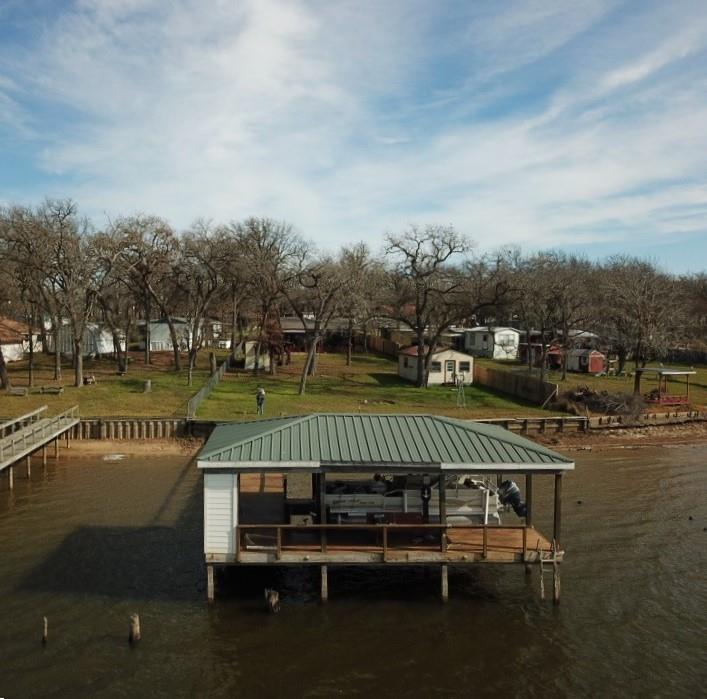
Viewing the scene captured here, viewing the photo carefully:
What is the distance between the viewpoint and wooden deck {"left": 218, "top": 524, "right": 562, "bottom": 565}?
17.9 m

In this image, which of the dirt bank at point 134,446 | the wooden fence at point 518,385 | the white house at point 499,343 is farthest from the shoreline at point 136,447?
the white house at point 499,343

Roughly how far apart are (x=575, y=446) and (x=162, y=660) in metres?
29.9

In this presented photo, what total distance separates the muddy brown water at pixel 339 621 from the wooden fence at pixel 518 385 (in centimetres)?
2200

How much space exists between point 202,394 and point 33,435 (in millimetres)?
14322

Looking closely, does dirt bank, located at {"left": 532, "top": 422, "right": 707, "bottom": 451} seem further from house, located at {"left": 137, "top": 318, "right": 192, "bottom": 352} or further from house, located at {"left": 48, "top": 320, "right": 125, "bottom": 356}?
house, located at {"left": 137, "top": 318, "right": 192, "bottom": 352}

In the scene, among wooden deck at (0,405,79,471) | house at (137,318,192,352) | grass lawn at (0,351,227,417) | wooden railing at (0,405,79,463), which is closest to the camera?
wooden deck at (0,405,79,471)

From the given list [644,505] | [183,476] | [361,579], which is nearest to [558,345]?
[644,505]

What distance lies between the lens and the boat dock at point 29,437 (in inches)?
1084

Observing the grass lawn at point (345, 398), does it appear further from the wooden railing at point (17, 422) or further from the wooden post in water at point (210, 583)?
the wooden post in water at point (210, 583)

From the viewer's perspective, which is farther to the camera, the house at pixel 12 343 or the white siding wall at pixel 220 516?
the house at pixel 12 343

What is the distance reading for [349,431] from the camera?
779 inches

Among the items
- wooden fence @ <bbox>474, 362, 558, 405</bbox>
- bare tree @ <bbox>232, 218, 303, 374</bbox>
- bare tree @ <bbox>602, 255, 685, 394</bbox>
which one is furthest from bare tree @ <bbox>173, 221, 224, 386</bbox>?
bare tree @ <bbox>602, 255, 685, 394</bbox>

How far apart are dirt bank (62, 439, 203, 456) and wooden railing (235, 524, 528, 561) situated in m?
19.1

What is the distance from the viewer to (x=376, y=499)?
19484 millimetres
